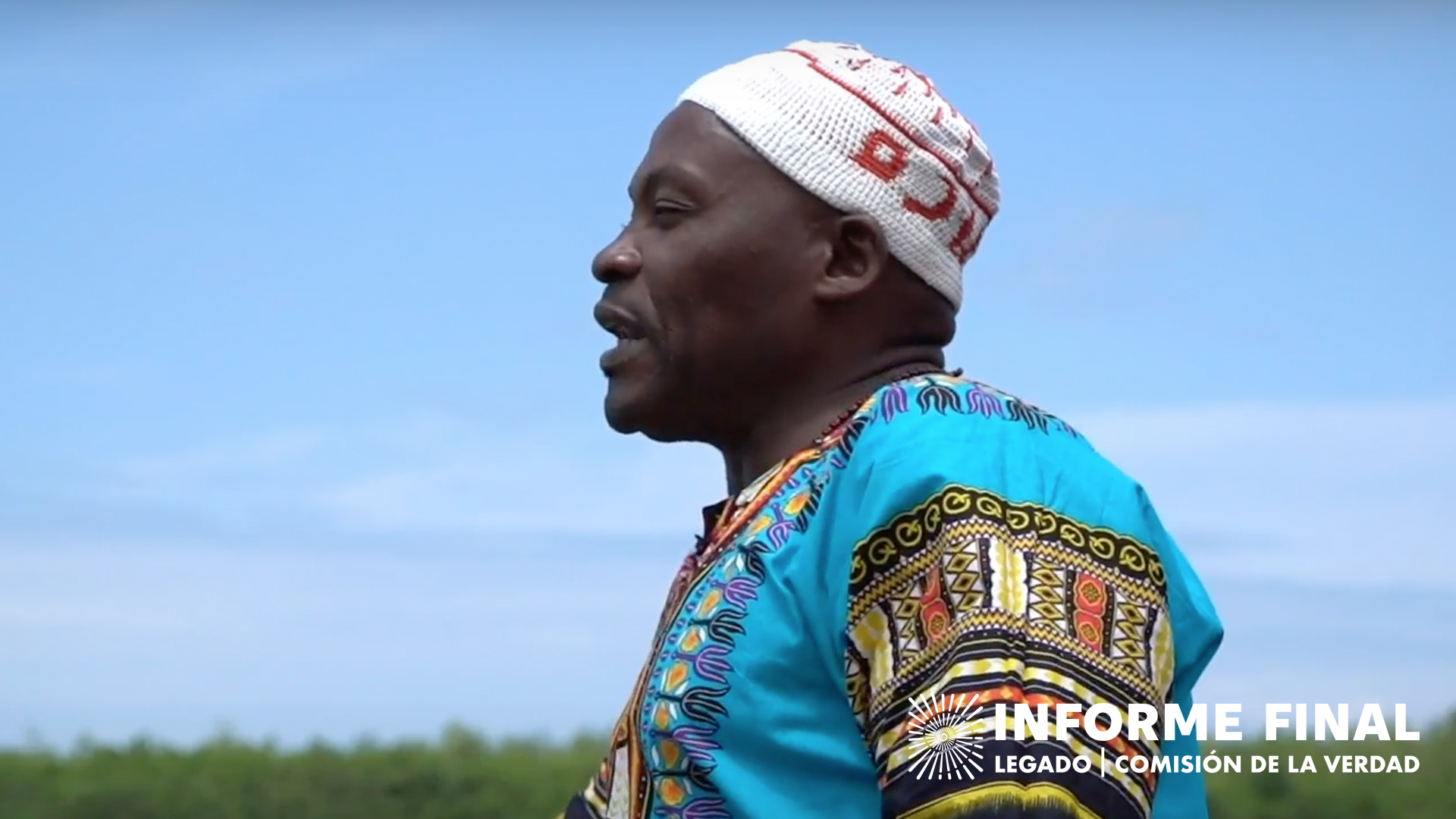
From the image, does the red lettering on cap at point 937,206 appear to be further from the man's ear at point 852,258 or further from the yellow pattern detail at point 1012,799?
the yellow pattern detail at point 1012,799

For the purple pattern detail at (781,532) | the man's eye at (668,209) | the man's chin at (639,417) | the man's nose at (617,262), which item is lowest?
the purple pattern detail at (781,532)

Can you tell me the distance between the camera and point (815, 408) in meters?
2.76

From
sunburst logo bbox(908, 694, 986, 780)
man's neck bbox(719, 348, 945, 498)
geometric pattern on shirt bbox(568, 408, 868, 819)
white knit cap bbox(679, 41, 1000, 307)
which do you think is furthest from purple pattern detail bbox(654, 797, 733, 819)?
white knit cap bbox(679, 41, 1000, 307)

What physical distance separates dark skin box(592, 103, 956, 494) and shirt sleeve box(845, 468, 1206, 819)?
1.23 feet

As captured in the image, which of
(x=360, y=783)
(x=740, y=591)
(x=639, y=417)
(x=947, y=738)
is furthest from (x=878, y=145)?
(x=360, y=783)

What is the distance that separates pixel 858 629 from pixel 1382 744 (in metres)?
3.51

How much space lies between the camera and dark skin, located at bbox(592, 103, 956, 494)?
8.99 feet

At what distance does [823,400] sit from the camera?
2754 millimetres

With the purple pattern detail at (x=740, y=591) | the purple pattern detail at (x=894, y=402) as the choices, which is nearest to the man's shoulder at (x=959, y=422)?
the purple pattern detail at (x=894, y=402)

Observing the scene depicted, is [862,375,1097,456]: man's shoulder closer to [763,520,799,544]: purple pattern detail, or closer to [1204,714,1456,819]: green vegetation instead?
[763,520,799,544]: purple pattern detail

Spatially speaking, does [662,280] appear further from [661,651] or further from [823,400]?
[661,651]

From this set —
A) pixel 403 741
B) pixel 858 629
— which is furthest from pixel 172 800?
pixel 858 629

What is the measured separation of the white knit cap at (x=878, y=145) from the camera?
108 inches

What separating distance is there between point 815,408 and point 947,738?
686mm
